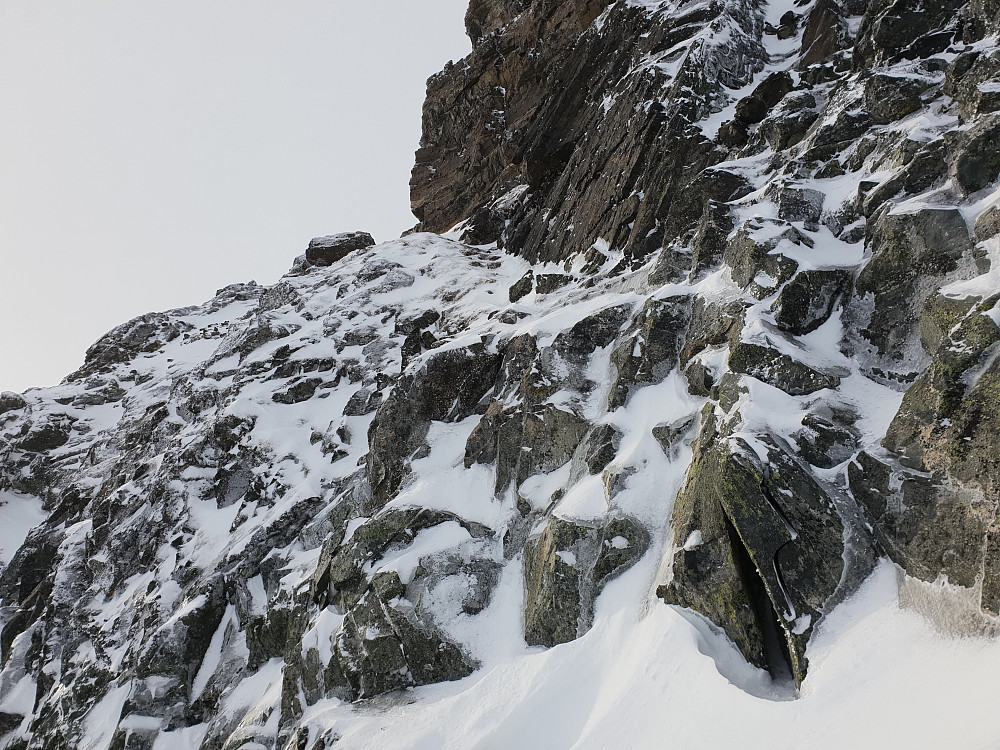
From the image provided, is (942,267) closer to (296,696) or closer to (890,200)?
(890,200)

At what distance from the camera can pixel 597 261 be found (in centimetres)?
2412

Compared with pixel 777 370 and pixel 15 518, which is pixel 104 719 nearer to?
pixel 777 370

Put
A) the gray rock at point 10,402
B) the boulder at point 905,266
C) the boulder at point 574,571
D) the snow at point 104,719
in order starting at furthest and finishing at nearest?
the gray rock at point 10,402 → the snow at point 104,719 → the boulder at point 574,571 → the boulder at point 905,266

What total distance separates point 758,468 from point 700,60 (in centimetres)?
2301

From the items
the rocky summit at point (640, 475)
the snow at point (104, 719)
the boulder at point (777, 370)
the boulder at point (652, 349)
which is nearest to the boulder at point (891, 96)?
the rocky summit at point (640, 475)

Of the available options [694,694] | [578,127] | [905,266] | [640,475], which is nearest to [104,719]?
[640,475]

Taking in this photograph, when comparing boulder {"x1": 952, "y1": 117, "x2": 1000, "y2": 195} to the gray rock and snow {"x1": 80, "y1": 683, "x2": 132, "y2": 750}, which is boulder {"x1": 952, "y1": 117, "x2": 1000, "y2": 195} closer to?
snow {"x1": 80, "y1": 683, "x2": 132, "y2": 750}

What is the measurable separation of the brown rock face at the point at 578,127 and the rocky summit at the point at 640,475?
29 centimetres

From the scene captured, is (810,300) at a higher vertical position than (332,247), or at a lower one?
lower

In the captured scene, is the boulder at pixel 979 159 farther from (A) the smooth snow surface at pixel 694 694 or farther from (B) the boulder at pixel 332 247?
(B) the boulder at pixel 332 247

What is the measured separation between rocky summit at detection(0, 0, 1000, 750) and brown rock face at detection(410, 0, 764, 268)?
0.29 metres

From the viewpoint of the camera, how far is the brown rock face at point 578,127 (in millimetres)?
23406

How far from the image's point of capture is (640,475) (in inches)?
496

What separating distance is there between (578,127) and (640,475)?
91.1 feet
